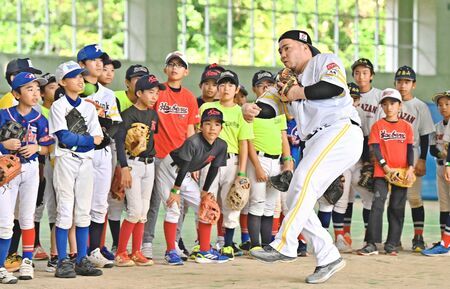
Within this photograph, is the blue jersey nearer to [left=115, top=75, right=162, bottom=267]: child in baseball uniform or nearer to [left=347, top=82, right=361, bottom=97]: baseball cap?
[left=115, top=75, right=162, bottom=267]: child in baseball uniform

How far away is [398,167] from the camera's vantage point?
369 inches

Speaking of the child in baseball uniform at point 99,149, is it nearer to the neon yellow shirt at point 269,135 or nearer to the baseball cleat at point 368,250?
the neon yellow shirt at point 269,135

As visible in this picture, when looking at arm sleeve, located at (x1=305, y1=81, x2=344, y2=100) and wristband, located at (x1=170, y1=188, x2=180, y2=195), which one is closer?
arm sleeve, located at (x1=305, y1=81, x2=344, y2=100)

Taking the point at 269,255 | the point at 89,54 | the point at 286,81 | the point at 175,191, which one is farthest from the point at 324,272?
the point at 89,54

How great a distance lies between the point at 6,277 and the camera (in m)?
6.93

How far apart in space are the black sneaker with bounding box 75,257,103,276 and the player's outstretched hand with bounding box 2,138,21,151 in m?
1.02

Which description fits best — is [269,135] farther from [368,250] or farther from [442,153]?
[442,153]

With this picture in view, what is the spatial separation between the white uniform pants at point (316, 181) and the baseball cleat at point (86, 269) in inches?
55.0

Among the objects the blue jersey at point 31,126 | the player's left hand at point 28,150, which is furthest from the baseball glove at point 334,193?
the player's left hand at point 28,150

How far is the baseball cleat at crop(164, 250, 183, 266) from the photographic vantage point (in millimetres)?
8141

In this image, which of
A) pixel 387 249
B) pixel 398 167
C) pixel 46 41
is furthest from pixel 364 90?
pixel 46 41

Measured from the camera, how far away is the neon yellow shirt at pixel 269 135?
29.8 feet

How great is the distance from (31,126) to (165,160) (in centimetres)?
157

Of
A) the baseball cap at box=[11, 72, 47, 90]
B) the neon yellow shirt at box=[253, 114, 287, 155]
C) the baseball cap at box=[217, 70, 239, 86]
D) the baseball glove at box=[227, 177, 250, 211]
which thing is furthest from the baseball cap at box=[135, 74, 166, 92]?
the neon yellow shirt at box=[253, 114, 287, 155]
